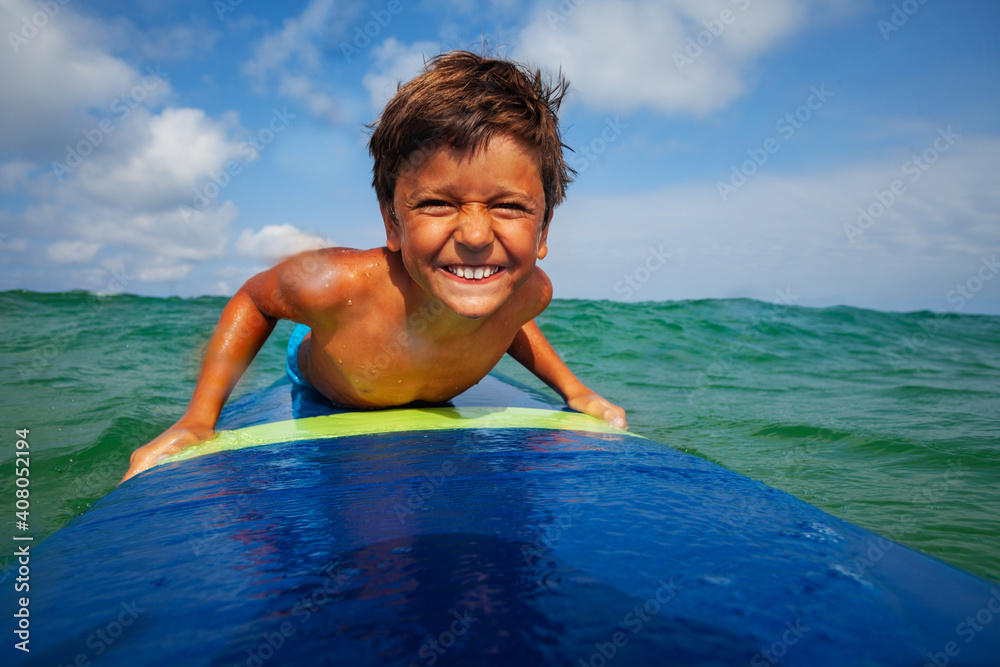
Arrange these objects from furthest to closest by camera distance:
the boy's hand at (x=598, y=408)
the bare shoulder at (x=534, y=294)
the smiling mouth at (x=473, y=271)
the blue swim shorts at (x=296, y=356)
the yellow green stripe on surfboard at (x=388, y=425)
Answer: the blue swim shorts at (x=296, y=356) < the boy's hand at (x=598, y=408) < the bare shoulder at (x=534, y=294) < the yellow green stripe on surfboard at (x=388, y=425) < the smiling mouth at (x=473, y=271)

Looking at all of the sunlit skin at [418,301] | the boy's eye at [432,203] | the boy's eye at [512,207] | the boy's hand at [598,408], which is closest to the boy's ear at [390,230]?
the sunlit skin at [418,301]

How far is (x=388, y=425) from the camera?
2311 millimetres

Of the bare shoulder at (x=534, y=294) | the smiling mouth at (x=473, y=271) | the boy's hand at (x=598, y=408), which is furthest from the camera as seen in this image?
the boy's hand at (x=598, y=408)

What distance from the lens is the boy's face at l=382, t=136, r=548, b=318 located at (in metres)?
1.81

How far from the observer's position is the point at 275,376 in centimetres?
571

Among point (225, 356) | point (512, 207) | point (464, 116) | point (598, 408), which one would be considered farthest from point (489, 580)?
point (598, 408)

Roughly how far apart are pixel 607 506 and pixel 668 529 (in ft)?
0.51

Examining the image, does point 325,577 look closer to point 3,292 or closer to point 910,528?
point 910,528

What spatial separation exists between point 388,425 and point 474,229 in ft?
3.01

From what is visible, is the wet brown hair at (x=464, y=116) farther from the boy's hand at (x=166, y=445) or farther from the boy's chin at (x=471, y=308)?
the boy's hand at (x=166, y=445)

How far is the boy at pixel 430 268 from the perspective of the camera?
184 centimetres

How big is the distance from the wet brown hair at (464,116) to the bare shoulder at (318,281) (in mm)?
245

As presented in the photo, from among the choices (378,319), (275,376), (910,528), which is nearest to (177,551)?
(378,319)

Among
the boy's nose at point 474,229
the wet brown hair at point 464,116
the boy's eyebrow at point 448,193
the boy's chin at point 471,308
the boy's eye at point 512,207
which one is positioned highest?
the wet brown hair at point 464,116
